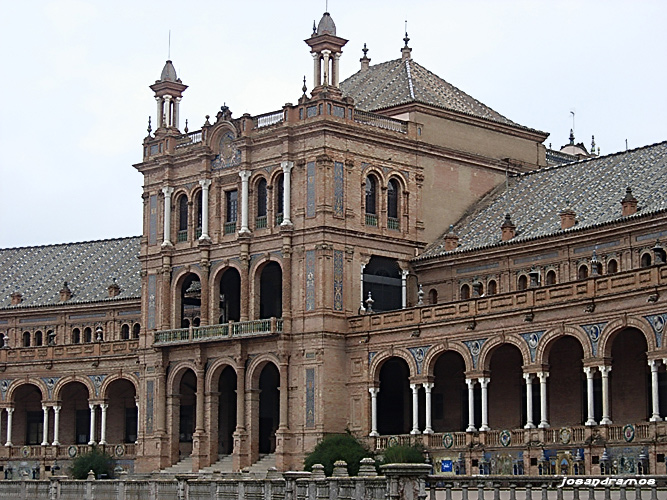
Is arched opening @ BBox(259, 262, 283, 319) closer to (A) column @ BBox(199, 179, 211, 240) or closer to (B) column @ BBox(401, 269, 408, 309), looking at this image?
(A) column @ BBox(199, 179, 211, 240)

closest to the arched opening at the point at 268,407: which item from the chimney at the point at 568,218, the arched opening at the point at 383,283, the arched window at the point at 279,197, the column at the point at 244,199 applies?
the arched opening at the point at 383,283

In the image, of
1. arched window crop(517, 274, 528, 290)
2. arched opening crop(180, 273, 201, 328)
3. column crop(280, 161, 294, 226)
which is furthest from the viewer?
arched opening crop(180, 273, 201, 328)

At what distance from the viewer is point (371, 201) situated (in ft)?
250

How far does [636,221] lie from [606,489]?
2545 centimetres

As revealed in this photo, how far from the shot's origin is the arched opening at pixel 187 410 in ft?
266

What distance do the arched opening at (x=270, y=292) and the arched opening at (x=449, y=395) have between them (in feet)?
28.3

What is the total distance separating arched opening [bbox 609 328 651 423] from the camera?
210 feet

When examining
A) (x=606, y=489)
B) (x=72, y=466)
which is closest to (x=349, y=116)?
(x=72, y=466)

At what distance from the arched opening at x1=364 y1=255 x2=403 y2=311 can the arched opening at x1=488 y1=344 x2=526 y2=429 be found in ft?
23.0

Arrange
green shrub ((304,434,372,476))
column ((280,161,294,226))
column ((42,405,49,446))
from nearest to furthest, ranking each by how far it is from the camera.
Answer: green shrub ((304,434,372,476)) → column ((280,161,294,226)) → column ((42,405,49,446))

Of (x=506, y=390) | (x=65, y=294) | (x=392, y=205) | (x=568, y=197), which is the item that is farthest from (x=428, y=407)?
(x=65, y=294)

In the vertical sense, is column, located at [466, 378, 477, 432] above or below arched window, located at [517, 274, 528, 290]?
below

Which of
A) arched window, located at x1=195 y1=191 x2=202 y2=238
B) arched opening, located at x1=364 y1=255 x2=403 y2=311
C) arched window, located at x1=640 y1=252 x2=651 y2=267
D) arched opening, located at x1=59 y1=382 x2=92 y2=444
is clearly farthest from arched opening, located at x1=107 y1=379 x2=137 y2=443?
arched window, located at x1=640 y1=252 x2=651 y2=267

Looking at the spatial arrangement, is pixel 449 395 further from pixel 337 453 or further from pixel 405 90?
pixel 405 90
